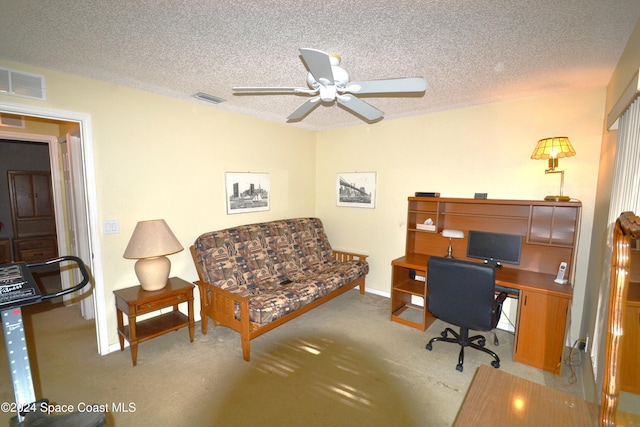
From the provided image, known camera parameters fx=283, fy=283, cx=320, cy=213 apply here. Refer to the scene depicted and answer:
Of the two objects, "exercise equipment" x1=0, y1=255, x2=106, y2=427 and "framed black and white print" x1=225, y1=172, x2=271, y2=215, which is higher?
"framed black and white print" x1=225, y1=172, x2=271, y2=215

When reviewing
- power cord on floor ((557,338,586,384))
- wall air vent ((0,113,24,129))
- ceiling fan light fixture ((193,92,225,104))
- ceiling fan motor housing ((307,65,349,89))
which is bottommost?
power cord on floor ((557,338,586,384))

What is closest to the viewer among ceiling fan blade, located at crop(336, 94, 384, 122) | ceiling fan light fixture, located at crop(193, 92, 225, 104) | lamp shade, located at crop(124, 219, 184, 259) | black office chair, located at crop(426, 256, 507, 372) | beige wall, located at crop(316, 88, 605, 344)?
ceiling fan blade, located at crop(336, 94, 384, 122)

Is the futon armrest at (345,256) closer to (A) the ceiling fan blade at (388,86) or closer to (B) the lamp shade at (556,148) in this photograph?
(B) the lamp shade at (556,148)

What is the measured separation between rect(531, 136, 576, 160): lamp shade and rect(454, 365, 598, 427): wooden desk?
2.06 m

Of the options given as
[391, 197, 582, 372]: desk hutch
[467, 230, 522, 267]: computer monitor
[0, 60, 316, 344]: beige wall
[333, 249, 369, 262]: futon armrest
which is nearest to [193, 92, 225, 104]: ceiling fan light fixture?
[0, 60, 316, 344]: beige wall

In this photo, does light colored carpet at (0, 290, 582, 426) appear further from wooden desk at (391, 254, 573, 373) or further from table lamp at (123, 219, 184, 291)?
table lamp at (123, 219, 184, 291)

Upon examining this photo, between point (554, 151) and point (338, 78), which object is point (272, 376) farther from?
point (554, 151)

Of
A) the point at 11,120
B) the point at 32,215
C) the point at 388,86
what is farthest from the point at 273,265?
the point at 32,215

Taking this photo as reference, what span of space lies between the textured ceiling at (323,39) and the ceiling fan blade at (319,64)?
31 cm

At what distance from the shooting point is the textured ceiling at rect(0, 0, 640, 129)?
1504 mm

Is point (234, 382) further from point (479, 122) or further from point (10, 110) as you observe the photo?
point (479, 122)

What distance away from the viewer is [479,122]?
10.5ft

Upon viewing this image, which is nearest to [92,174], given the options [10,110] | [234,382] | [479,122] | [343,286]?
[10,110]

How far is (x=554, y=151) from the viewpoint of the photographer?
2.50m
